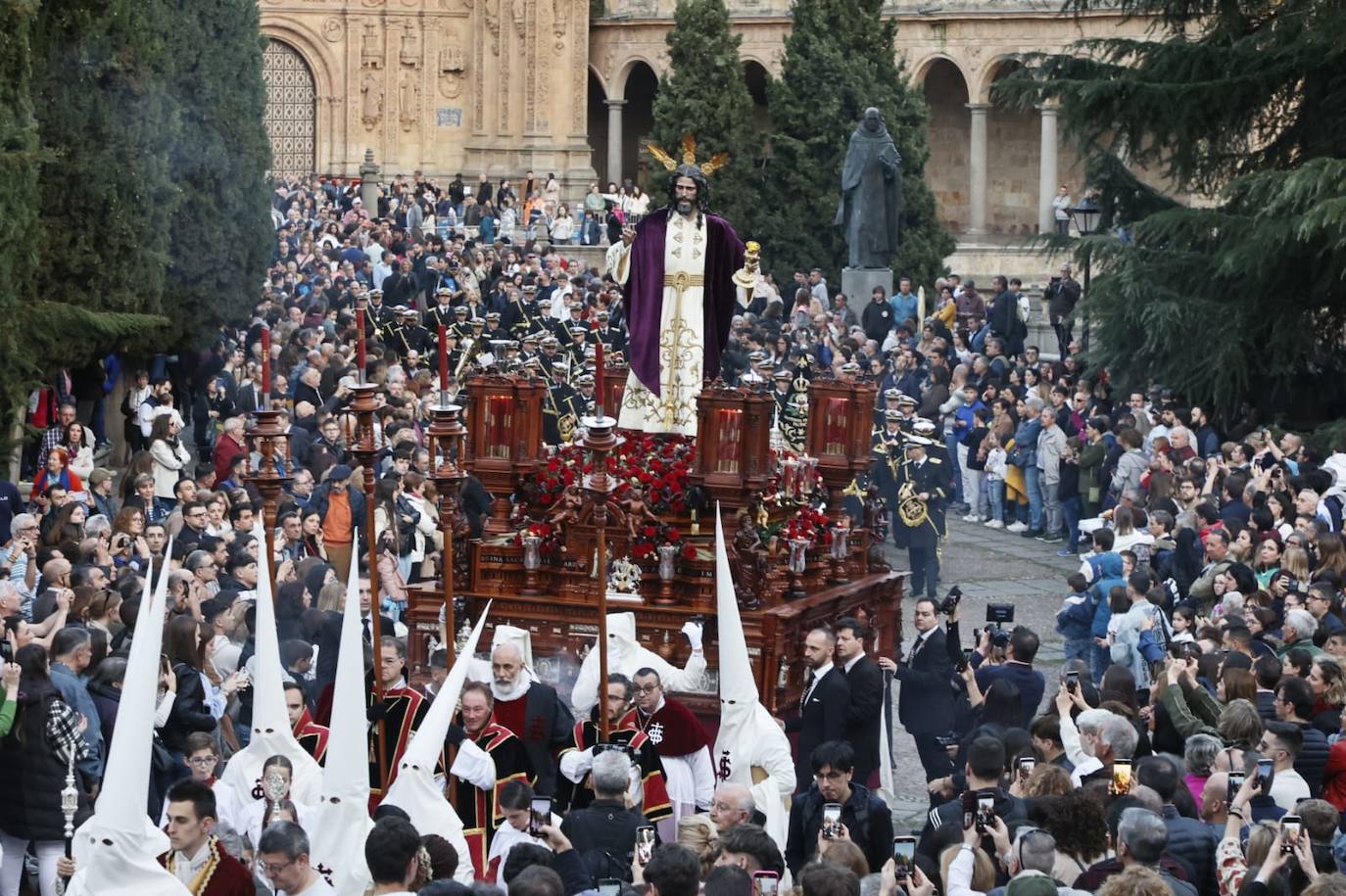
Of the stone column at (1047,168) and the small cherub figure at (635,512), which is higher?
the stone column at (1047,168)

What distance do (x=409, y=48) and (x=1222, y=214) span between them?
96.9 feet

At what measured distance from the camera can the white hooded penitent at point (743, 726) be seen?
10.8 metres

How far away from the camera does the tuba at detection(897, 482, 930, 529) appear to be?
19.1m

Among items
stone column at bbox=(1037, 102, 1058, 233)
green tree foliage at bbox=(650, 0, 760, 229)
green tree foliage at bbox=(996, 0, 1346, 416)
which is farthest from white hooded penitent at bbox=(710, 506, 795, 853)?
stone column at bbox=(1037, 102, 1058, 233)

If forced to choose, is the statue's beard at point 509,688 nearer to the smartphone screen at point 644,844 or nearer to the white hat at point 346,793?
the white hat at point 346,793

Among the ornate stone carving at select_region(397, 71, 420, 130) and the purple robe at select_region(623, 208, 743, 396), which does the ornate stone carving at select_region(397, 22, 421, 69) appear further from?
the purple robe at select_region(623, 208, 743, 396)

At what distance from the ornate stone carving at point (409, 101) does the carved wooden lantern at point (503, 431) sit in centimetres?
3487

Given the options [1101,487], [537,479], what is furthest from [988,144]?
[537,479]

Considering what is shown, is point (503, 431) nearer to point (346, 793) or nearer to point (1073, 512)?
point (346, 793)

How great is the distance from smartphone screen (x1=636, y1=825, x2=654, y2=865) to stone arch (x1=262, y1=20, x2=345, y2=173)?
1620 inches

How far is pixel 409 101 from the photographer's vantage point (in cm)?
4903

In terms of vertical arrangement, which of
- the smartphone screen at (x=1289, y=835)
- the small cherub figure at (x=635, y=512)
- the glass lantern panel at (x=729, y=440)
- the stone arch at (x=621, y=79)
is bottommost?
the smartphone screen at (x=1289, y=835)

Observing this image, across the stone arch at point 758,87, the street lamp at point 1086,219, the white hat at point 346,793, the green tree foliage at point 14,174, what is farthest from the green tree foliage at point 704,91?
the white hat at point 346,793

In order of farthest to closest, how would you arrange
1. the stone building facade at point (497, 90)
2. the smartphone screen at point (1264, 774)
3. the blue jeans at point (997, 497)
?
the stone building facade at point (497, 90), the blue jeans at point (997, 497), the smartphone screen at point (1264, 774)
